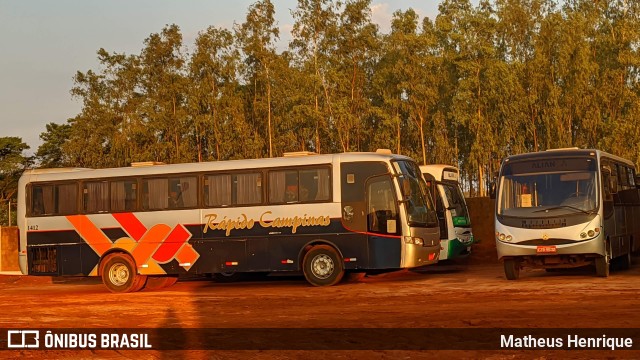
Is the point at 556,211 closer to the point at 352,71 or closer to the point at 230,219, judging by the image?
Result: the point at 230,219

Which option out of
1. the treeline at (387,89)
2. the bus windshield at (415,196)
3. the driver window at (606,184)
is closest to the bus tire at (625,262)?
the driver window at (606,184)

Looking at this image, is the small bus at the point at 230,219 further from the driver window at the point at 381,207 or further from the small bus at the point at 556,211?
the small bus at the point at 556,211

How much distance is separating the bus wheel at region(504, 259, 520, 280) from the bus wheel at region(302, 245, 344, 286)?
12.6ft

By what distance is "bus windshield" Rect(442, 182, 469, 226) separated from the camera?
27.9 m

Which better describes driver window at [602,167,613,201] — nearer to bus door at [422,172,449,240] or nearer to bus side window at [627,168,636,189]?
bus side window at [627,168,636,189]

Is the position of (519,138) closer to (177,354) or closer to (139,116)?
(139,116)

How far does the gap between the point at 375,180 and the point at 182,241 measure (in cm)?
532

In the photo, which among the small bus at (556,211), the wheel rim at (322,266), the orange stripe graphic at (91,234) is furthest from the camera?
the orange stripe graphic at (91,234)

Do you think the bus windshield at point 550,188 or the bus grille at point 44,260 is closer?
the bus windshield at point 550,188

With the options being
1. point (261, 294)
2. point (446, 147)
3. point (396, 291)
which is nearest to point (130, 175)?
point (261, 294)

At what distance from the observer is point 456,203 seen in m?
28.5

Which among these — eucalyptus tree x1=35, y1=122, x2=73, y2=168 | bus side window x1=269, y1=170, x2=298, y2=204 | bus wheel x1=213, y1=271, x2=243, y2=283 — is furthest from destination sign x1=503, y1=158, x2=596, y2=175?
eucalyptus tree x1=35, y1=122, x2=73, y2=168

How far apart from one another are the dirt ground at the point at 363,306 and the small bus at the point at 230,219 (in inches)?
29.0

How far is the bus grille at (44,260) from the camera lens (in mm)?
23953
